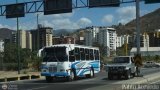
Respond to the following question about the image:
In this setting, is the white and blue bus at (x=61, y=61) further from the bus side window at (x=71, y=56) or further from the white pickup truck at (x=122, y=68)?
the white pickup truck at (x=122, y=68)

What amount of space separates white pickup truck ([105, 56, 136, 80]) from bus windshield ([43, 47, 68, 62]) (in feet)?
14.1

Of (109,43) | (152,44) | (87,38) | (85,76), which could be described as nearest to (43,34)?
(87,38)

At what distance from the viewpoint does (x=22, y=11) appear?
162 feet

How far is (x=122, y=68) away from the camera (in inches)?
1375

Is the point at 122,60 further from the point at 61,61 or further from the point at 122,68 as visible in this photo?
the point at 61,61

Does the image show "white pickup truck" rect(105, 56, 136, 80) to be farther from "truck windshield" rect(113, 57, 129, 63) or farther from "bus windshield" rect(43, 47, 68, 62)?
"bus windshield" rect(43, 47, 68, 62)

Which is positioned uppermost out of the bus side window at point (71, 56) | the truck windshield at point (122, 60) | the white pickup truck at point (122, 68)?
the bus side window at point (71, 56)

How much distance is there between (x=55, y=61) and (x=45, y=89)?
28.4 ft

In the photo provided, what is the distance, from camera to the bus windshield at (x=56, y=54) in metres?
33.7

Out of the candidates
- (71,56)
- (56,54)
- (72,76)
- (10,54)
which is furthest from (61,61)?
(10,54)

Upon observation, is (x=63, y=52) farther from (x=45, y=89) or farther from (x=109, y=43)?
(x=109, y=43)

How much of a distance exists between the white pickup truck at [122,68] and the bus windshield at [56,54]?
169 inches

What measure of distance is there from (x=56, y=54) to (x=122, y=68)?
5.66 meters

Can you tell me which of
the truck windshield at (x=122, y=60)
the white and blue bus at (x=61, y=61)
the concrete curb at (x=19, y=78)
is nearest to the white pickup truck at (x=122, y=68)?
the truck windshield at (x=122, y=60)
